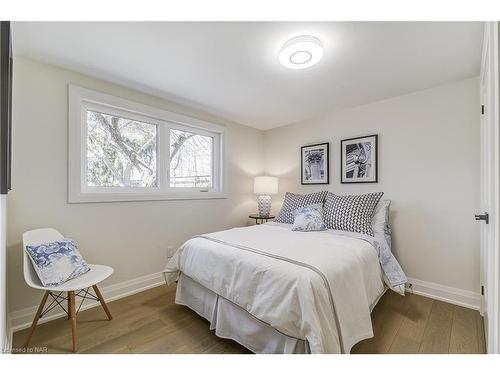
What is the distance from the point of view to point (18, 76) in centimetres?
174

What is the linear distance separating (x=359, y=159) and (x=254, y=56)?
70.4 inches

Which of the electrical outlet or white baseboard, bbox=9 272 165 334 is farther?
the electrical outlet

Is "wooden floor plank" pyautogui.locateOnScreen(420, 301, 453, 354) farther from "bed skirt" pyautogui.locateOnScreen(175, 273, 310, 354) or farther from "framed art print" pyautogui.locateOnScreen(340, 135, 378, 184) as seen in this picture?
"framed art print" pyautogui.locateOnScreen(340, 135, 378, 184)

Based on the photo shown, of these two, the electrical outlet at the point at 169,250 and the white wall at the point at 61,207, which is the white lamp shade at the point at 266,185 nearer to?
the white wall at the point at 61,207

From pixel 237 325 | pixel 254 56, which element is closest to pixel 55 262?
pixel 237 325

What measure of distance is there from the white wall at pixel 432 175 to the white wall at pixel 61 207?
2328 mm

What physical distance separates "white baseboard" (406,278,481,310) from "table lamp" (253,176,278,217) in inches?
75.4

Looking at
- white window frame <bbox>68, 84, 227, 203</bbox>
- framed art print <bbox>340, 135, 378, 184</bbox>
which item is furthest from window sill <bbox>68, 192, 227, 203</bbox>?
framed art print <bbox>340, 135, 378, 184</bbox>

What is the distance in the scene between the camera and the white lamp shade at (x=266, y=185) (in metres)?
3.41

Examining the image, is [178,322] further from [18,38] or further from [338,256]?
[18,38]

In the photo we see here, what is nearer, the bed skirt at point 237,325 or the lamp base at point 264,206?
the bed skirt at point 237,325

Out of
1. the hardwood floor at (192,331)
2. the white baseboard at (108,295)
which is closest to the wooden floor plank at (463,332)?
the hardwood floor at (192,331)

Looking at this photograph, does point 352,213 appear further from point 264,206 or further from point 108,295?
point 108,295

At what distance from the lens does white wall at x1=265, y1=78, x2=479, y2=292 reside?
208 cm
